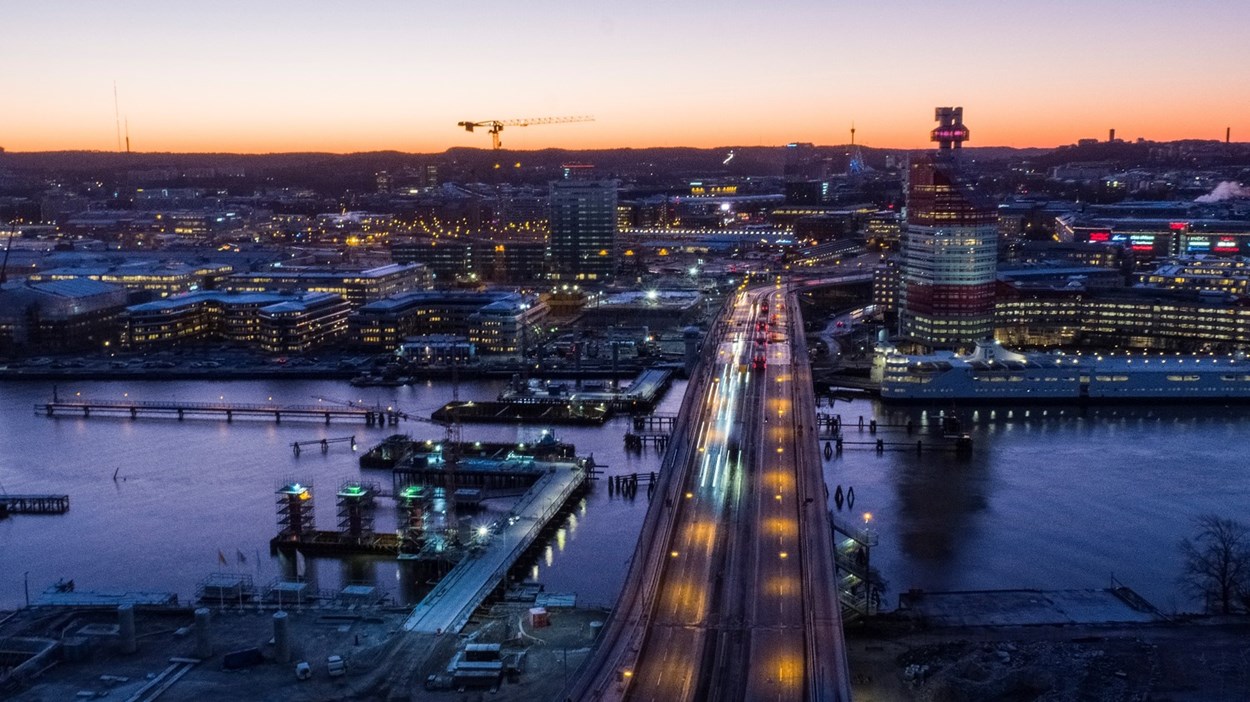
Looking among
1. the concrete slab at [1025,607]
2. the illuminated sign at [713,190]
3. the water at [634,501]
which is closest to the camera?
the concrete slab at [1025,607]

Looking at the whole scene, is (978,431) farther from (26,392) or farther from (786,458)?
(26,392)

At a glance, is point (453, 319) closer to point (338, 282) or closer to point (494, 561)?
point (338, 282)

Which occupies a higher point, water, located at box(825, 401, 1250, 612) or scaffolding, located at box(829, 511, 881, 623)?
scaffolding, located at box(829, 511, 881, 623)

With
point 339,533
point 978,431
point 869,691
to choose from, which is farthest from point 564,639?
point 978,431

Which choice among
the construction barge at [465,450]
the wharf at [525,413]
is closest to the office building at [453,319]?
the wharf at [525,413]

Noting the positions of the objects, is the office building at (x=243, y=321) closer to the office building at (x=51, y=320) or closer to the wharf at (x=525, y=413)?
the office building at (x=51, y=320)

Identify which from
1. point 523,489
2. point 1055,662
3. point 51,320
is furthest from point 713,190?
point 1055,662

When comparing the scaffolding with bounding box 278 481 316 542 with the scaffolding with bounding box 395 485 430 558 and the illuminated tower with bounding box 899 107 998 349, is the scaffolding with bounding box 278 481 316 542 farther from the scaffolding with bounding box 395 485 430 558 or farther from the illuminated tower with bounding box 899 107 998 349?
the illuminated tower with bounding box 899 107 998 349

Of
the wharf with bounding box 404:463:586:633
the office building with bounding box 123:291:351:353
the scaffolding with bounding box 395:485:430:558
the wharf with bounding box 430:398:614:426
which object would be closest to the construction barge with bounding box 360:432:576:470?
the wharf with bounding box 404:463:586:633
